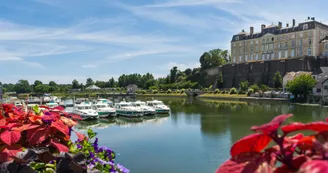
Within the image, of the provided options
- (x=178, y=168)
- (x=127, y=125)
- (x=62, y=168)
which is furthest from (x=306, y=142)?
(x=127, y=125)

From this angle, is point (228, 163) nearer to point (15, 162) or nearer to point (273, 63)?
point (15, 162)

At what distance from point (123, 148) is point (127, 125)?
8766 mm

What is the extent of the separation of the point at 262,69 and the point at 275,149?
68640 millimetres

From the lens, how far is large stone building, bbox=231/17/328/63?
61.9 m

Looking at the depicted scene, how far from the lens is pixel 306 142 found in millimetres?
852

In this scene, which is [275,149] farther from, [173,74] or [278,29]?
[173,74]

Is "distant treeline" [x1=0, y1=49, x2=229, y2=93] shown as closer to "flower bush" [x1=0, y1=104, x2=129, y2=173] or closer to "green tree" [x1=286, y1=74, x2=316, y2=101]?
"green tree" [x1=286, y1=74, x2=316, y2=101]

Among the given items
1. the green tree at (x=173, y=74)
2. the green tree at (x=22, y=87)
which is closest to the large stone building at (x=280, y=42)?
the green tree at (x=173, y=74)

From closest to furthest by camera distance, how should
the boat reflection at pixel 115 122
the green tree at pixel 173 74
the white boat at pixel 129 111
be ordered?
the boat reflection at pixel 115 122, the white boat at pixel 129 111, the green tree at pixel 173 74

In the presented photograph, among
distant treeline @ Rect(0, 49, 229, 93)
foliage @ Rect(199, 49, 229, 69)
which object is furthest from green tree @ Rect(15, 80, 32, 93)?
foliage @ Rect(199, 49, 229, 69)

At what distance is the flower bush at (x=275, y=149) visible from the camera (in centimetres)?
79

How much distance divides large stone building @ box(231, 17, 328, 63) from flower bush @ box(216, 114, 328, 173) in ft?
219

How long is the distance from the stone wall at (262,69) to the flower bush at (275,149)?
62.1 meters

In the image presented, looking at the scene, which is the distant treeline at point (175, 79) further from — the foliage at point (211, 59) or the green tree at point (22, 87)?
the green tree at point (22, 87)
